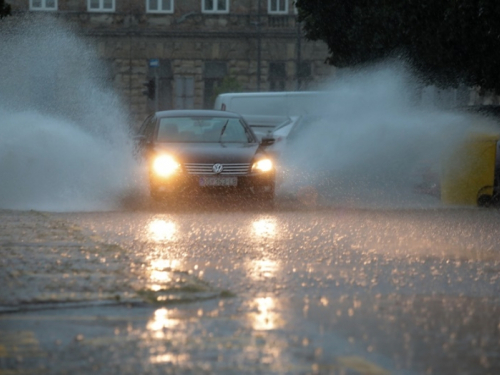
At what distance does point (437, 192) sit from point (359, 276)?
451 inches

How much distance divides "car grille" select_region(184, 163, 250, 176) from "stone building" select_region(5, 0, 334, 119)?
44259 mm

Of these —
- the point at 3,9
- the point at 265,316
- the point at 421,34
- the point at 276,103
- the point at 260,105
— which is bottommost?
the point at 260,105

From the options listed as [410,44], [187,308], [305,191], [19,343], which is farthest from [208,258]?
[410,44]

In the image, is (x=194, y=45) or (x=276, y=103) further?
(x=194, y=45)

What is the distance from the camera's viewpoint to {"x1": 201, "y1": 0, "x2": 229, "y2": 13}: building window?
207 feet

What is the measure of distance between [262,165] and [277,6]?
45952mm

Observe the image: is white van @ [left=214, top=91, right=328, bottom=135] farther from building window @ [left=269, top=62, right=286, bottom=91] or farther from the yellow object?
building window @ [left=269, top=62, right=286, bottom=91]

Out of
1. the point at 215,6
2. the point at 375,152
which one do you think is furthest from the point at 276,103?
the point at 215,6

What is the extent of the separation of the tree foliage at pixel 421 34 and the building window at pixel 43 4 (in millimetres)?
27023

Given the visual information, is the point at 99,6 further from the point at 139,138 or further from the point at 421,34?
the point at 139,138

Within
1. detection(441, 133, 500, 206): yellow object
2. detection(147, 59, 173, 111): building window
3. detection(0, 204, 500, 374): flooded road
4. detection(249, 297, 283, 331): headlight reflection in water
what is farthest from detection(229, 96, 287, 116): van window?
detection(249, 297, 283, 331): headlight reflection in water

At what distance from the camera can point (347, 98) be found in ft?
108

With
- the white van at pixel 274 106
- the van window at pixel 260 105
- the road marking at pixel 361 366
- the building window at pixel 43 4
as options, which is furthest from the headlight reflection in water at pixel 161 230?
the building window at pixel 43 4

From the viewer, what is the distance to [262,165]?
18.2 meters
